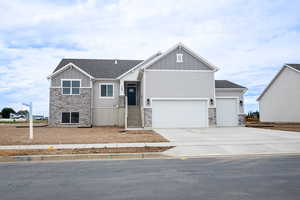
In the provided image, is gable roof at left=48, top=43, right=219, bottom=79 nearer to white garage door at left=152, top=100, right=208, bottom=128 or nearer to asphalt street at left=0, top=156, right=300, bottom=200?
white garage door at left=152, top=100, right=208, bottom=128

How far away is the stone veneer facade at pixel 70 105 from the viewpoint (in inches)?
918

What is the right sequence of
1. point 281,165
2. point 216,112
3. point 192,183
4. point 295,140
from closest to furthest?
point 192,183, point 281,165, point 295,140, point 216,112

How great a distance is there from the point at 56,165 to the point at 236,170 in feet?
17.6

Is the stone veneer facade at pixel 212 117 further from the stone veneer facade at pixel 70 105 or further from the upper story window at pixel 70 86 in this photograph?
the upper story window at pixel 70 86

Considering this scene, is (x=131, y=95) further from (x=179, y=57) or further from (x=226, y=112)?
(x=226, y=112)

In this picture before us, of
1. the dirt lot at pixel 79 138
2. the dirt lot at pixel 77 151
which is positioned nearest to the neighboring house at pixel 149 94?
the dirt lot at pixel 79 138

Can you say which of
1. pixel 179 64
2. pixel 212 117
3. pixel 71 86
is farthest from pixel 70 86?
pixel 212 117

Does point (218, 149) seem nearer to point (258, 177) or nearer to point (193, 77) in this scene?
A: point (258, 177)

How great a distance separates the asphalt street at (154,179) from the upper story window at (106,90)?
56.5ft

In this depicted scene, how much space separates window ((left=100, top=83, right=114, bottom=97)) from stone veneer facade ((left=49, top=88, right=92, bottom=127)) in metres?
1.53

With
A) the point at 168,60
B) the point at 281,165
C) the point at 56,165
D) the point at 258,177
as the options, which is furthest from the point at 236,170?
the point at 168,60

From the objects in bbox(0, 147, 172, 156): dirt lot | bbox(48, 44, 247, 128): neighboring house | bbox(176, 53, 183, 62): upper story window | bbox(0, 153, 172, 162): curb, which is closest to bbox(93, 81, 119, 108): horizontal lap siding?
bbox(48, 44, 247, 128): neighboring house

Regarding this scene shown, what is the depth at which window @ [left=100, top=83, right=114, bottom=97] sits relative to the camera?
25016mm

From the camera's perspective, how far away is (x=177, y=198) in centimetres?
445
